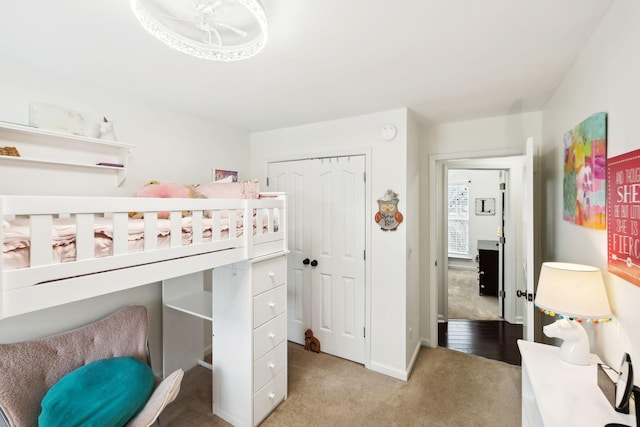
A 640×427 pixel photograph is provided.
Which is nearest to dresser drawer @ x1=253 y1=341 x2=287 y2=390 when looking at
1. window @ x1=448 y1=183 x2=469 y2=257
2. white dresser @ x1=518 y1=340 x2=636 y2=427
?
white dresser @ x1=518 y1=340 x2=636 y2=427

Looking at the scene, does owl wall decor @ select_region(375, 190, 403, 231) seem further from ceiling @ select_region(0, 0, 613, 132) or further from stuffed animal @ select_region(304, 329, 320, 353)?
stuffed animal @ select_region(304, 329, 320, 353)

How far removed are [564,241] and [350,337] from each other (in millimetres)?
1909

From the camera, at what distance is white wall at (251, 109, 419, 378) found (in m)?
2.49

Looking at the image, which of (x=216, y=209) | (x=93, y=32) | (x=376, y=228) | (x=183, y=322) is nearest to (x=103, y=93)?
(x=93, y=32)

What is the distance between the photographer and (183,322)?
256cm

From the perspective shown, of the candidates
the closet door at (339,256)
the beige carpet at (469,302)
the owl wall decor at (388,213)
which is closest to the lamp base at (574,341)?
the owl wall decor at (388,213)

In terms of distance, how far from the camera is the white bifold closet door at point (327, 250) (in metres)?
2.74

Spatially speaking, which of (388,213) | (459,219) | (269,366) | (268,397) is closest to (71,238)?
(269,366)

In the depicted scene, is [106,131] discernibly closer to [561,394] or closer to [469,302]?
[561,394]

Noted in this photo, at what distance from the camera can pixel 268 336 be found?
2.07 m

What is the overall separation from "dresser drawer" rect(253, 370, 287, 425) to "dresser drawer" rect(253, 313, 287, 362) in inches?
10.0

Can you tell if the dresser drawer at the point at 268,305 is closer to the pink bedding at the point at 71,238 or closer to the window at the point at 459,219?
the pink bedding at the point at 71,238

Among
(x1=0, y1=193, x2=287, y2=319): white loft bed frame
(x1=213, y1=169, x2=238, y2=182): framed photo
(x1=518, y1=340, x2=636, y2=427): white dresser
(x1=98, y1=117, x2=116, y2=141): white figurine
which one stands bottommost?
(x1=518, y1=340, x2=636, y2=427): white dresser

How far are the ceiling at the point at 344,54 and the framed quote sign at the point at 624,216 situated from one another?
71cm
